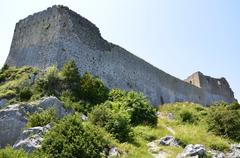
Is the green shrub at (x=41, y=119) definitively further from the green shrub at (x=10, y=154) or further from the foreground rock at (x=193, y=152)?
the foreground rock at (x=193, y=152)

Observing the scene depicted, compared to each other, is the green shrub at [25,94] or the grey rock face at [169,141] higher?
the green shrub at [25,94]

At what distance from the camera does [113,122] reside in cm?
2409

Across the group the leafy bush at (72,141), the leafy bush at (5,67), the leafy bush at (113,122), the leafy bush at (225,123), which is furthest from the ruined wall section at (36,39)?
the leafy bush at (72,141)

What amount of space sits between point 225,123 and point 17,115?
458 inches

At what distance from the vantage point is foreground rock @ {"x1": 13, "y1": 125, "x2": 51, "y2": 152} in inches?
786

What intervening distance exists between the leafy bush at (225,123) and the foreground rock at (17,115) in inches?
340

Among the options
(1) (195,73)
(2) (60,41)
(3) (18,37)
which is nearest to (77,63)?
(2) (60,41)

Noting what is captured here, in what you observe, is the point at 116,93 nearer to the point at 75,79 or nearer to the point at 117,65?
the point at 75,79

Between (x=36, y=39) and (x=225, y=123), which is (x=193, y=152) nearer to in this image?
(x=225, y=123)

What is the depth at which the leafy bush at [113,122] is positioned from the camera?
78.3 feet

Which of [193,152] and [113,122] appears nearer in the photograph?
[193,152]

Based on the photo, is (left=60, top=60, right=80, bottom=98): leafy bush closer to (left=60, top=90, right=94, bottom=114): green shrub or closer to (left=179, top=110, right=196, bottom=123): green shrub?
(left=60, top=90, right=94, bottom=114): green shrub

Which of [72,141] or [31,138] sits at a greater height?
[72,141]

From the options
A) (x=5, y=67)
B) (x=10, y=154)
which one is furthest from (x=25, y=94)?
(x=10, y=154)
